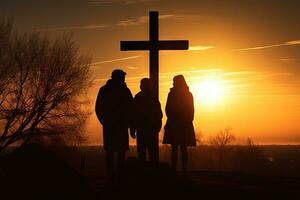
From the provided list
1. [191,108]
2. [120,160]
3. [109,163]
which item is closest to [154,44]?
[191,108]

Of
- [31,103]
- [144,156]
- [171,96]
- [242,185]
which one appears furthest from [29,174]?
[31,103]

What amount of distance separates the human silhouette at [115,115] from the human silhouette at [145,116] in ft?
1.97

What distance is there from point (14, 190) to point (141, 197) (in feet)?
8.61

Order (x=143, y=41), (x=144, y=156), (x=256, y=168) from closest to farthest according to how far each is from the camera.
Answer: (x=144, y=156) < (x=143, y=41) < (x=256, y=168)

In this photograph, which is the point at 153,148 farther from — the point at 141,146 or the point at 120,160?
the point at 120,160

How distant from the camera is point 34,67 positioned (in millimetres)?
33094

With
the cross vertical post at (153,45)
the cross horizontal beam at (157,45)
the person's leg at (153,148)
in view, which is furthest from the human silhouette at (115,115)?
the cross horizontal beam at (157,45)

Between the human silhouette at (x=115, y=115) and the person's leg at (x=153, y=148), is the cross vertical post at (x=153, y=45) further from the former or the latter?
the human silhouette at (x=115, y=115)

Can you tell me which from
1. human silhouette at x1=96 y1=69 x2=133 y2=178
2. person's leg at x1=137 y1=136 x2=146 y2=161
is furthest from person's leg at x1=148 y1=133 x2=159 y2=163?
human silhouette at x1=96 y1=69 x2=133 y2=178

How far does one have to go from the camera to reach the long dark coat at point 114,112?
11.4 metres

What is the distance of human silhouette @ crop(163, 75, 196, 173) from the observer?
1241 cm

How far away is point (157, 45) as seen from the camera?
14.4m

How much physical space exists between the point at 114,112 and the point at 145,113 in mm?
976

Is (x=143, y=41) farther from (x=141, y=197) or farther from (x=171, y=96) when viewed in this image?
(x=141, y=197)
